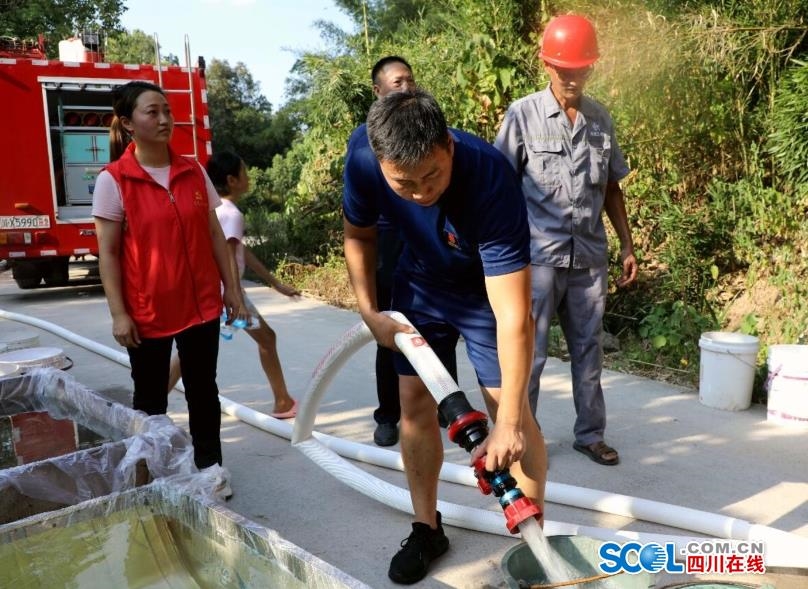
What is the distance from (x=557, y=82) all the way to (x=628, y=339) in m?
2.93

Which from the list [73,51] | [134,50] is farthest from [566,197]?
[134,50]

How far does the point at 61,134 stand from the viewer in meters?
9.10

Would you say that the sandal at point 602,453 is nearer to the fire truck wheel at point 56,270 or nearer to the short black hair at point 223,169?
the short black hair at point 223,169

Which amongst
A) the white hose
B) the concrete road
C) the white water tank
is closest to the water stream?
the white hose

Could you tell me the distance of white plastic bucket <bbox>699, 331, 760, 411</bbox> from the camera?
13.4 feet

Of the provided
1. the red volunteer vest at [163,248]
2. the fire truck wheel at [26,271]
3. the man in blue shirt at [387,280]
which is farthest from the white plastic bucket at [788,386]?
the fire truck wheel at [26,271]

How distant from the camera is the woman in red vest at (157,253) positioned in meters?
2.93

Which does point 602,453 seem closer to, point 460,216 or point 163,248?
point 460,216

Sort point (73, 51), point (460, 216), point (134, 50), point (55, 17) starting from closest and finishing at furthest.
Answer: point (460, 216), point (73, 51), point (55, 17), point (134, 50)

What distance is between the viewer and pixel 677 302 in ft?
17.6

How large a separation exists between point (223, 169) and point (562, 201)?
1872 mm

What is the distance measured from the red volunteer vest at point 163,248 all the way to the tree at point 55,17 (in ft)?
63.7

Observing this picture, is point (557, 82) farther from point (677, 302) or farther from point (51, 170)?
point (51, 170)

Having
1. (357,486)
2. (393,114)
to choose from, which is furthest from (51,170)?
(393,114)
